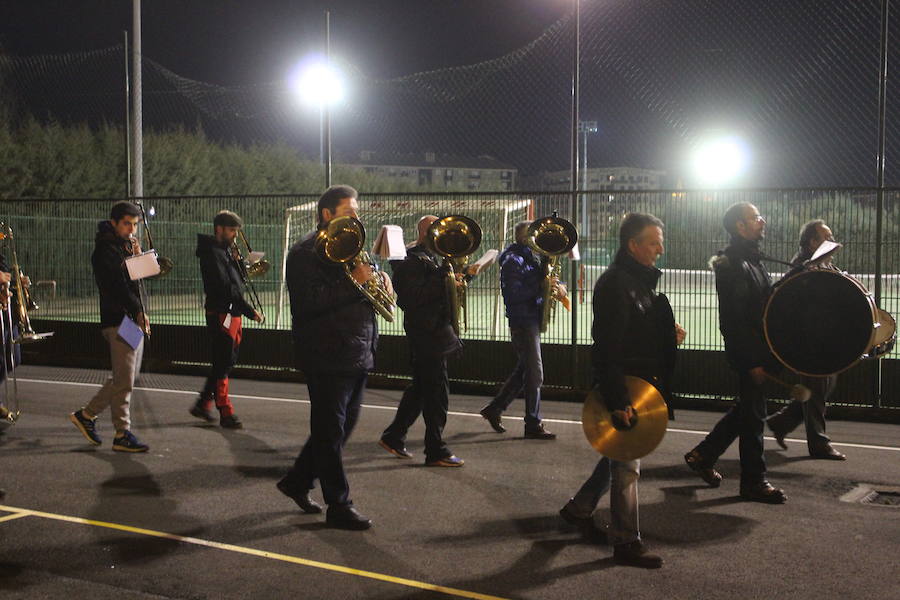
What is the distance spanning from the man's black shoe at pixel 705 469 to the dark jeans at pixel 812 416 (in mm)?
1333

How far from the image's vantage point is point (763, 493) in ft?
20.4

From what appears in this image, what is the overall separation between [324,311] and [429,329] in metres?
1.73

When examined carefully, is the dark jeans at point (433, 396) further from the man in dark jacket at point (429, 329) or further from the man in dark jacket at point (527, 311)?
the man in dark jacket at point (527, 311)

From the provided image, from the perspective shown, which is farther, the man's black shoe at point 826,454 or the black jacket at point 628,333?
the man's black shoe at point 826,454

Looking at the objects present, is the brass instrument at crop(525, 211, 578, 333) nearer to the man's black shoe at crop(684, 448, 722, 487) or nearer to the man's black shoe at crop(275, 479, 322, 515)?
the man's black shoe at crop(684, 448, 722, 487)

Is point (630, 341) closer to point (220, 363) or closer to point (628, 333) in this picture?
point (628, 333)

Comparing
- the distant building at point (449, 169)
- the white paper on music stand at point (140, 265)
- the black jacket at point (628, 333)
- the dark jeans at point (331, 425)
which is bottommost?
the dark jeans at point (331, 425)

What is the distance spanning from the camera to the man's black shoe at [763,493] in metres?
6.21

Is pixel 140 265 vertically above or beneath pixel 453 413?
above

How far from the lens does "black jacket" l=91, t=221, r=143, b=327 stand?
7.57 m

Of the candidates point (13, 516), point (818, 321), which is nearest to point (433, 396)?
point (818, 321)

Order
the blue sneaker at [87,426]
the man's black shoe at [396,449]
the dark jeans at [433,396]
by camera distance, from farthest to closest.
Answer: the blue sneaker at [87,426] → the man's black shoe at [396,449] → the dark jeans at [433,396]

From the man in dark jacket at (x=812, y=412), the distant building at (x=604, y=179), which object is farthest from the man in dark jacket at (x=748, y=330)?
the distant building at (x=604, y=179)

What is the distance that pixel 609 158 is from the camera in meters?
13.1
